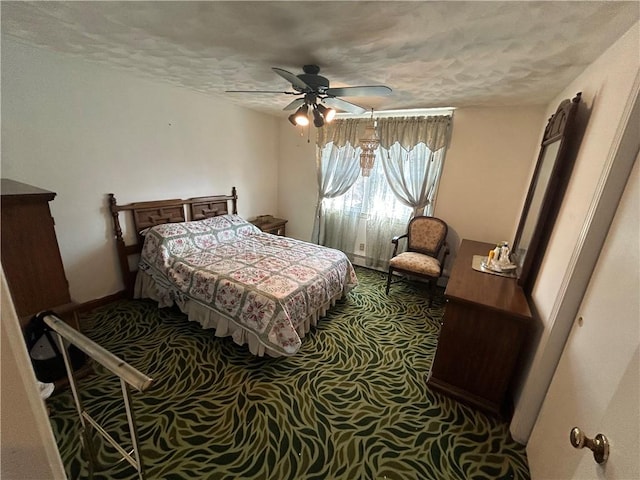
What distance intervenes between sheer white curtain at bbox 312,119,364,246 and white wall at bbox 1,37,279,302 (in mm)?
1432

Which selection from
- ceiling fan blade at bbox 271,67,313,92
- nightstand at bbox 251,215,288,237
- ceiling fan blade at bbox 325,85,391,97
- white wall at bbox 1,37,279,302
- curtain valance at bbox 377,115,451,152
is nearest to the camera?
ceiling fan blade at bbox 271,67,313,92

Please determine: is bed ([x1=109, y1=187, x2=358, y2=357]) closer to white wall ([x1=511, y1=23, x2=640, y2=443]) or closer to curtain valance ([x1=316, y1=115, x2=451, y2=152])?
white wall ([x1=511, y1=23, x2=640, y2=443])

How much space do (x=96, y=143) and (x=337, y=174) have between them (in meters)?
2.92

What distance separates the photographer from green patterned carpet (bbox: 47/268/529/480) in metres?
1.49

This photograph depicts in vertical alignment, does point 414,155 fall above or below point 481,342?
above

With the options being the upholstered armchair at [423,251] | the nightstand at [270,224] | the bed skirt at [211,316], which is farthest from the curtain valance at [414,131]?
the bed skirt at [211,316]

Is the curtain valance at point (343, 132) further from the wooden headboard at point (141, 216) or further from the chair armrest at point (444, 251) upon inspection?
the wooden headboard at point (141, 216)

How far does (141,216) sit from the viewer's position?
2.93m

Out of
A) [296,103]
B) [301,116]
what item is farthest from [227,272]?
[296,103]

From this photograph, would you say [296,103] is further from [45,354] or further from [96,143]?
[45,354]

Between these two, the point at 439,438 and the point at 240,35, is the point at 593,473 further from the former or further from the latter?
the point at 240,35

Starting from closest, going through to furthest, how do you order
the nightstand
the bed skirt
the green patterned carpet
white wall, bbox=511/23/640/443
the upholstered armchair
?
white wall, bbox=511/23/640/443
the green patterned carpet
the bed skirt
the upholstered armchair
the nightstand

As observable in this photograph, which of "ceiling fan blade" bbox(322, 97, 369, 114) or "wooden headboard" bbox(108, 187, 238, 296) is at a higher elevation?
"ceiling fan blade" bbox(322, 97, 369, 114)

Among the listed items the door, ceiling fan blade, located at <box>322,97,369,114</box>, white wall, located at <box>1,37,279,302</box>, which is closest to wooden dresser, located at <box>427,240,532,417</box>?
the door
